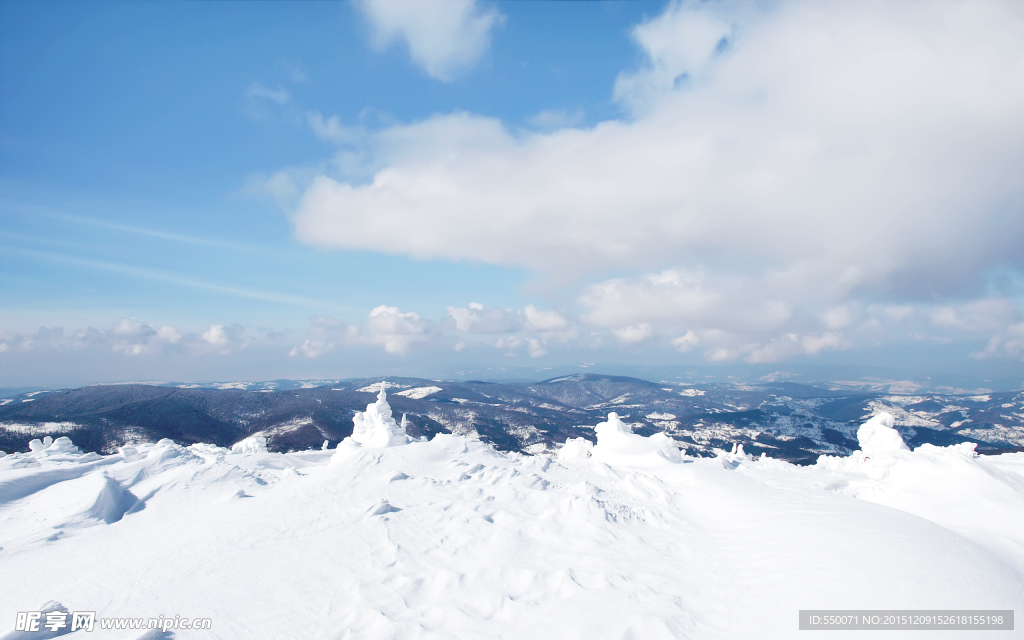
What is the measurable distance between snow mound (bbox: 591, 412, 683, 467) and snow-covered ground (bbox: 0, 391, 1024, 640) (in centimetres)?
621

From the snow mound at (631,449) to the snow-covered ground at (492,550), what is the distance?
20.4 ft

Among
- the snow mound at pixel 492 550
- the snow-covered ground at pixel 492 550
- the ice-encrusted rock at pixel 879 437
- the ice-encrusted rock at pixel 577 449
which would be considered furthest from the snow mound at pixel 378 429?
the ice-encrusted rock at pixel 879 437

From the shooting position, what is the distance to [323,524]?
50.2 ft

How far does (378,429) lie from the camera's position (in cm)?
3578

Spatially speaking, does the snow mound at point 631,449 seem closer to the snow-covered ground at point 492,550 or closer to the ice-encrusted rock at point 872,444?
the snow-covered ground at point 492,550

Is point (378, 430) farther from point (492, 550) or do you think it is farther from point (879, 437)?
point (879, 437)

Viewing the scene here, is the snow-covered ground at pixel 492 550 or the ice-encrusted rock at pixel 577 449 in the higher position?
the snow-covered ground at pixel 492 550

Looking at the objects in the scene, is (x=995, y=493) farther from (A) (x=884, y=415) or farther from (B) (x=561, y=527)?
(A) (x=884, y=415)

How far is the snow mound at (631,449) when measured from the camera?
1154 inches

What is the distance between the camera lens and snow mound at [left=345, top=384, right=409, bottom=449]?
1363 inches

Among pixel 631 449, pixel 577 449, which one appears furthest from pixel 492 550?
pixel 577 449

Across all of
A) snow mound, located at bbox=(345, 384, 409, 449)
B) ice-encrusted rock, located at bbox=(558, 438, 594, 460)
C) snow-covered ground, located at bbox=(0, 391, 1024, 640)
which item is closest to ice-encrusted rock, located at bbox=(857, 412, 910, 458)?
snow-covered ground, located at bbox=(0, 391, 1024, 640)

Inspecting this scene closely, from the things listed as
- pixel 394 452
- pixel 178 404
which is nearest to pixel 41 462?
pixel 394 452

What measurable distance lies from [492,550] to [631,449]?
20395 millimetres
